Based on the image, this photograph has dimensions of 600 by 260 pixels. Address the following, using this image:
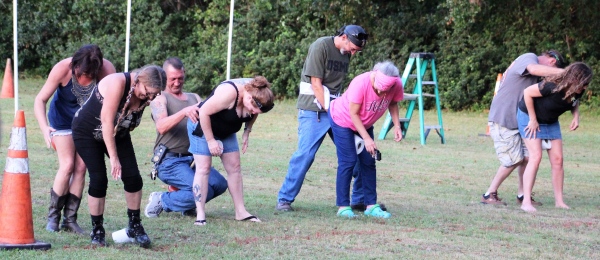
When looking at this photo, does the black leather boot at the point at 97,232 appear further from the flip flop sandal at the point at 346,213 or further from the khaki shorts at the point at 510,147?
the khaki shorts at the point at 510,147

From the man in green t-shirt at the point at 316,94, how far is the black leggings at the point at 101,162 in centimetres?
223

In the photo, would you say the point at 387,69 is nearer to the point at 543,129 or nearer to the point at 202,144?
the point at 202,144

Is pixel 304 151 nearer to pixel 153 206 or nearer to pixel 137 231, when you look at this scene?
pixel 153 206

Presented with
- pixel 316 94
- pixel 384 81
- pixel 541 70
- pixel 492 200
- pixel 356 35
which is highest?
pixel 356 35

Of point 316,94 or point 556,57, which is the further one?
point 556,57

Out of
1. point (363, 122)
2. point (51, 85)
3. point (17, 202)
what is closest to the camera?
point (17, 202)

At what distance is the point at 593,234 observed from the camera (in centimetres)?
717

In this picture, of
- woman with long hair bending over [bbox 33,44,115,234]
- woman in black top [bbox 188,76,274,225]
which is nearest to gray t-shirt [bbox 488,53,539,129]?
woman in black top [bbox 188,76,274,225]

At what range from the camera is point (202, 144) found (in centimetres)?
713

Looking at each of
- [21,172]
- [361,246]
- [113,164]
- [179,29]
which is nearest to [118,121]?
[113,164]

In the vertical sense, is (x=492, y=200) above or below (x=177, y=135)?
below

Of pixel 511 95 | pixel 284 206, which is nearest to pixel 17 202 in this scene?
pixel 284 206

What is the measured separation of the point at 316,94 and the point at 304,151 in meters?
0.54

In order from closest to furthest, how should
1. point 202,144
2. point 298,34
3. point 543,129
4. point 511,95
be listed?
point 202,144 < point 543,129 < point 511,95 < point 298,34
